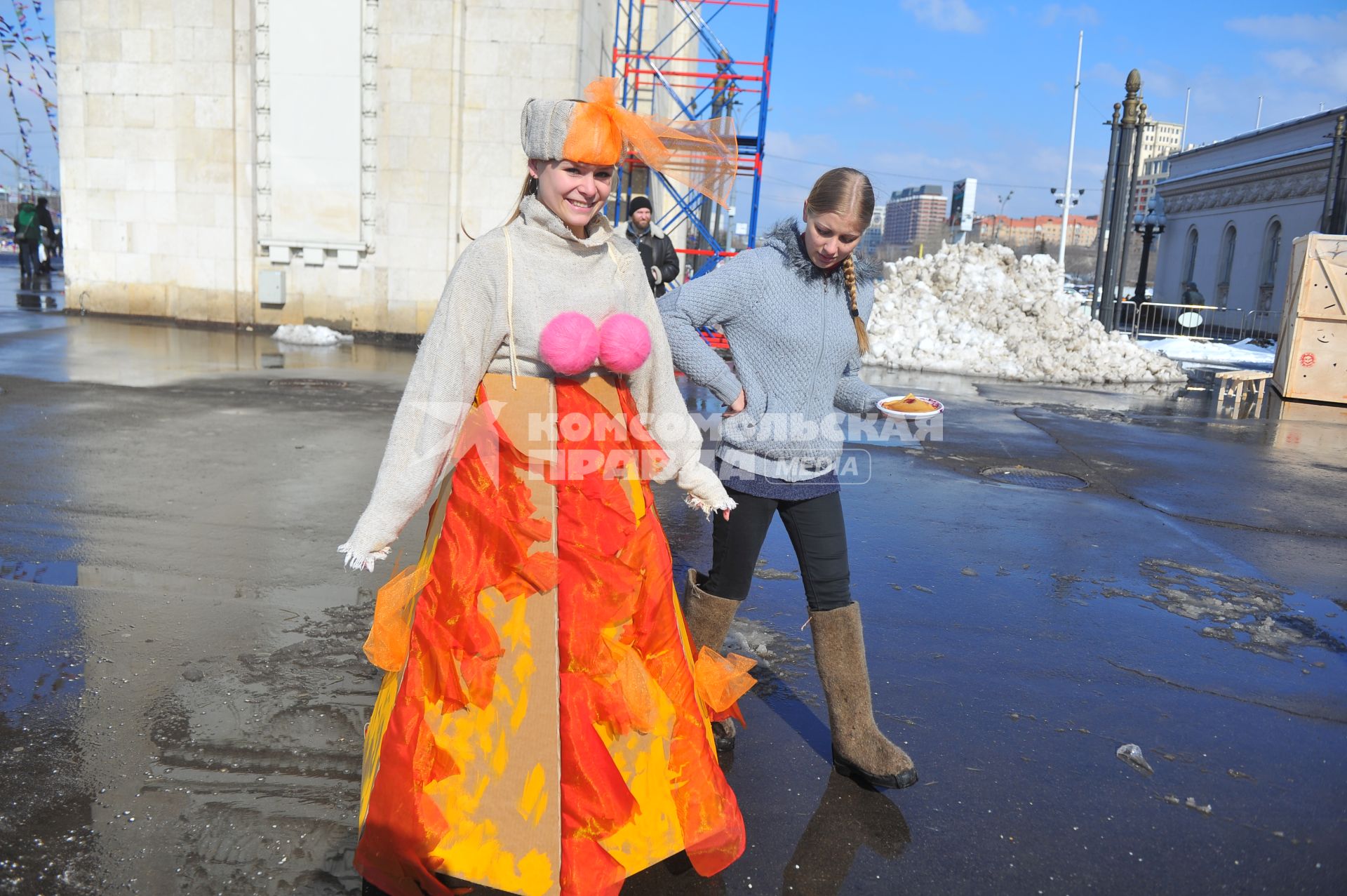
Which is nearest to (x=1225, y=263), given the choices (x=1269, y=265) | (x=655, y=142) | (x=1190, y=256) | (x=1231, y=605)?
(x=1190, y=256)

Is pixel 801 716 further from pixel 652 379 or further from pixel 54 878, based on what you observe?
pixel 54 878

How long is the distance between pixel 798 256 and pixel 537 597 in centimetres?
135

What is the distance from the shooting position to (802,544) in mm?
3074

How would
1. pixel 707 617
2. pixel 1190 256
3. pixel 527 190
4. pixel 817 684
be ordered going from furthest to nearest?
pixel 1190 256 < pixel 817 684 < pixel 707 617 < pixel 527 190

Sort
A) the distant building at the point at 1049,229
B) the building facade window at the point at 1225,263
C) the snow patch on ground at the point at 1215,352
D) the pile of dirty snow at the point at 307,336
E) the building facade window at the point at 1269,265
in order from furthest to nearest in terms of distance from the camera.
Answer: the distant building at the point at 1049,229, the building facade window at the point at 1225,263, the building facade window at the point at 1269,265, the snow patch on ground at the point at 1215,352, the pile of dirty snow at the point at 307,336

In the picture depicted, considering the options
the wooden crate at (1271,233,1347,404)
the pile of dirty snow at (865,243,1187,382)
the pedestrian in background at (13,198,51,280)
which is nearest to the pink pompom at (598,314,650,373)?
the wooden crate at (1271,233,1347,404)

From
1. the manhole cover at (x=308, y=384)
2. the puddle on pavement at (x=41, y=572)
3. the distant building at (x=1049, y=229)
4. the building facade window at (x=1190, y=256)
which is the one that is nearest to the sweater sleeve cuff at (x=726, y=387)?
the puddle on pavement at (x=41, y=572)

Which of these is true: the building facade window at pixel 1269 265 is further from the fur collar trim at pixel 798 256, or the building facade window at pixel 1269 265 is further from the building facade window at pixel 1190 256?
the fur collar trim at pixel 798 256

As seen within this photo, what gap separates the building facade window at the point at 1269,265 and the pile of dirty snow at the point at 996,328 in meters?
18.0

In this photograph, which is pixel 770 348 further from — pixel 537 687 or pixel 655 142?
pixel 537 687

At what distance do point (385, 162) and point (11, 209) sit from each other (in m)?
66.2

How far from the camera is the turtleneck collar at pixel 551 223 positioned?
250cm

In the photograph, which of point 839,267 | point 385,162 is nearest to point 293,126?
point 385,162

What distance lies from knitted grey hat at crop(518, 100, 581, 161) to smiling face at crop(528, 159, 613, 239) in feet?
0.11
